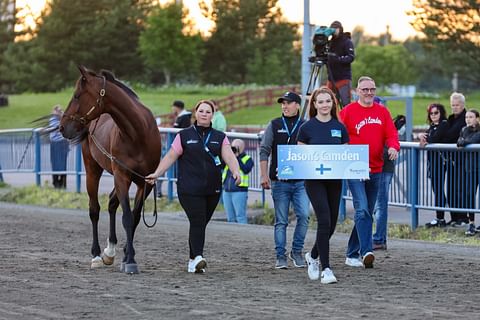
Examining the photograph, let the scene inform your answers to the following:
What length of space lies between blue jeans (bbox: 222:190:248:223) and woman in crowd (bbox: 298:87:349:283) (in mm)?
6268

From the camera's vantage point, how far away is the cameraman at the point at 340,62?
17.9 m

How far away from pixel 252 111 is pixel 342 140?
45087mm

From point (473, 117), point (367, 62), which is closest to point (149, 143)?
point (473, 117)

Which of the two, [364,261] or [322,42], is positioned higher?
[322,42]

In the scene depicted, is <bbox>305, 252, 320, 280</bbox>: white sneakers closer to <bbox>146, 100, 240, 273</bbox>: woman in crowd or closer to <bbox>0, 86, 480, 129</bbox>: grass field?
<bbox>146, 100, 240, 273</bbox>: woman in crowd

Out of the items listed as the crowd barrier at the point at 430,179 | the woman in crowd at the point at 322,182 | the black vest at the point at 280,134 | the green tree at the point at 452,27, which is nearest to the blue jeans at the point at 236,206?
the crowd barrier at the point at 430,179

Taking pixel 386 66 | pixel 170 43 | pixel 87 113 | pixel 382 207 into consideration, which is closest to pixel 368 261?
pixel 382 207

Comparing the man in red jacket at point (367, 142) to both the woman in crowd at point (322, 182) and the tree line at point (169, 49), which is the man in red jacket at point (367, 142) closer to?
the woman in crowd at point (322, 182)

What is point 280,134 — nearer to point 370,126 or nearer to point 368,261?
point 370,126

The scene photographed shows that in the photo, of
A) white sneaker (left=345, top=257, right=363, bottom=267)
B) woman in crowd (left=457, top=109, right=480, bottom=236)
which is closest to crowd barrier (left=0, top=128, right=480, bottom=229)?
woman in crowd (left=457, top=109, right=480, bottom=236)

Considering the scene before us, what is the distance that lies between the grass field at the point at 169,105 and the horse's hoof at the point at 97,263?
33.4 metres

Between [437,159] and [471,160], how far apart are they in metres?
0.57

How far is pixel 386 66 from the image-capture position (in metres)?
90.1

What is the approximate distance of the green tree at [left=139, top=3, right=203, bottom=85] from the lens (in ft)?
254
